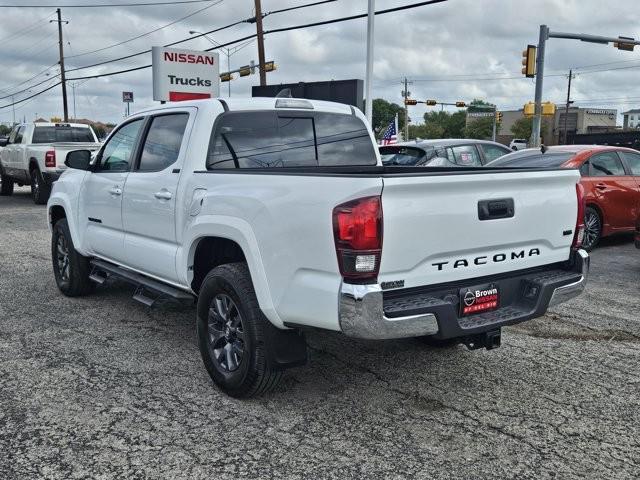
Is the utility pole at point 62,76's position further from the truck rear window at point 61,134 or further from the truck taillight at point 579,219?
the truck taillight at point 579,219

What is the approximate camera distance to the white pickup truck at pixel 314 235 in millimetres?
3242

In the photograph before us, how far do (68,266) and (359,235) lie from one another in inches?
173

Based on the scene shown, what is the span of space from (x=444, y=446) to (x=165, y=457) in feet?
4.84

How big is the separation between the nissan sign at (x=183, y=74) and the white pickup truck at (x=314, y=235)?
13038 mm

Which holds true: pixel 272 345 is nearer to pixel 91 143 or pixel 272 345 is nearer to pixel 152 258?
pixel 152 258

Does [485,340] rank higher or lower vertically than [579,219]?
lower

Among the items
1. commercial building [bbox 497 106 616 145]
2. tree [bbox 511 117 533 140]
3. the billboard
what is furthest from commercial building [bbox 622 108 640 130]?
the billboard

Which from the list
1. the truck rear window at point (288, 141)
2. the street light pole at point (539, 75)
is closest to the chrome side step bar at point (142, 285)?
the truck rear window at point (288, 141)

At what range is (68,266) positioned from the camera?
6.57 m

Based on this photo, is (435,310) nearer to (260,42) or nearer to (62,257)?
(62,257)

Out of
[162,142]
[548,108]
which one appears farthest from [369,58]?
[162,142]

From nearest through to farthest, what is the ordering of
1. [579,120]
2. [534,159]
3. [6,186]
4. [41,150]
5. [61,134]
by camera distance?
[534,159]
[41,150]
[61,134]
[6,186]
[579,120]

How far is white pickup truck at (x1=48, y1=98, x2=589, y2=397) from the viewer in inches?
128

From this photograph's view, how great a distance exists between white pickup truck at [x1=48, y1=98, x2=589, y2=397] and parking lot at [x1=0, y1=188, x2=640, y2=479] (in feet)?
1.17
